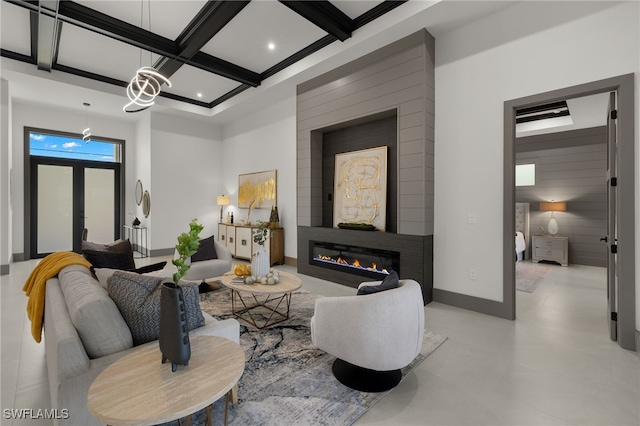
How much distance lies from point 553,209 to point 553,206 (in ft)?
0.22

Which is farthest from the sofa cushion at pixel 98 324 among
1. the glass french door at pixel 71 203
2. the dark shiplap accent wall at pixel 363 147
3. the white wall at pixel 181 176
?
the glass french door at pixel 71 203

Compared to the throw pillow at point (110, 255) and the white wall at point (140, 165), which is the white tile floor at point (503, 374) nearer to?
the throw pillow at point (110, 255)

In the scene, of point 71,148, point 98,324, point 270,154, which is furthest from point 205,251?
point 71,148

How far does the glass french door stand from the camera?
6.69 meters

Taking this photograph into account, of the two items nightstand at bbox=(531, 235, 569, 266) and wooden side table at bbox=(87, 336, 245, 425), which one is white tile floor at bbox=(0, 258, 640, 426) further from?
nightstand at bbox=(531, 235, 569, 266)

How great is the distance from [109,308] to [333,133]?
14.5ft

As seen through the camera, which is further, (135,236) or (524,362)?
(135,236)

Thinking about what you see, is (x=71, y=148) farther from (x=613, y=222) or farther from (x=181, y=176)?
(x=613, y=222)

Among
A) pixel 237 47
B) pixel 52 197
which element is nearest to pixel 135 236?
pixel 52 197

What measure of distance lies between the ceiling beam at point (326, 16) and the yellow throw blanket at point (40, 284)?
343 centimetres

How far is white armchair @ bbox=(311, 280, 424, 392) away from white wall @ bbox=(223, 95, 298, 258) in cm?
389

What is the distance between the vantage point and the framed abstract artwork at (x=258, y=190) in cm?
654

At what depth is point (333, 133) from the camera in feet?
17.4

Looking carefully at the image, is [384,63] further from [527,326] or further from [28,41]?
[28,41]
